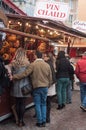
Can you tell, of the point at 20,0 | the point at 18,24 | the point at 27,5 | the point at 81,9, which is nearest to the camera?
the point at 18,24

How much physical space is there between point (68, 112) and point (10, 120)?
87.7 inches

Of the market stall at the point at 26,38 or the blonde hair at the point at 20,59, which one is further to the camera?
the market stall at the point at 26,38

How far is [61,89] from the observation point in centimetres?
1202

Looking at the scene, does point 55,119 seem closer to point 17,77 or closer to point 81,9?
point 17,77

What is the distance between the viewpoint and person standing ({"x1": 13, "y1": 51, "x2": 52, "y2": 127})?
30.5 ft

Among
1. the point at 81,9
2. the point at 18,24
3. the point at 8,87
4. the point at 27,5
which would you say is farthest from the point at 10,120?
the point at 81,9

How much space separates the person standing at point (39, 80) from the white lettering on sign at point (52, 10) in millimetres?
4186

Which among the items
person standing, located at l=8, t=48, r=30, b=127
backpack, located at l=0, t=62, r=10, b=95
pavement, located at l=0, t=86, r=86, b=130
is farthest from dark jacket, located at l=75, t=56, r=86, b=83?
backpack, located at l=0, t=62, r=10, b=95

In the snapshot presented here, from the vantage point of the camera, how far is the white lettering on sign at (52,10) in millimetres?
13359

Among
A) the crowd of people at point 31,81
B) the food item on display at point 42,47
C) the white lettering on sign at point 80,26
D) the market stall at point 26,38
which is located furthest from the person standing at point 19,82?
the white lettering on sign at point 80,26

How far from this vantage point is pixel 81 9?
4603 cm

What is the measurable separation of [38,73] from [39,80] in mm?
171

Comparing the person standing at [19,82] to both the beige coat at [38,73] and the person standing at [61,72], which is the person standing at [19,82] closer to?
the beige coat at [38,73]

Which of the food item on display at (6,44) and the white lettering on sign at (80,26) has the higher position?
the food item on display at (6,44)
